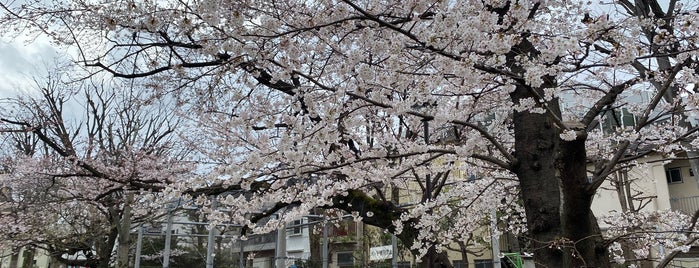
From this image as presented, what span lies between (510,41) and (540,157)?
1.02 metres

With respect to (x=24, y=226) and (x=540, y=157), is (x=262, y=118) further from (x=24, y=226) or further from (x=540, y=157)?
Answer: (x=24, y=226)

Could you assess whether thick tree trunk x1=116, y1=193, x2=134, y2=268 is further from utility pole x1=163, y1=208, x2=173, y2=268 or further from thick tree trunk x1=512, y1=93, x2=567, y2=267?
thick tree trunk x1=512, y1=93, x2=567, y2=267

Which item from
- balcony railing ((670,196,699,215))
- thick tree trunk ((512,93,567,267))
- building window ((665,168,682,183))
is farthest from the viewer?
building window ((665,168,682,183))

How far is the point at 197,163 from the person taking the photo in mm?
10609

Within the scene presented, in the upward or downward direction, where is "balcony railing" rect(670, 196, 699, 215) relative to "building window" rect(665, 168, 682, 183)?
downward

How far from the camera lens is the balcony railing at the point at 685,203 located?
13.7 m

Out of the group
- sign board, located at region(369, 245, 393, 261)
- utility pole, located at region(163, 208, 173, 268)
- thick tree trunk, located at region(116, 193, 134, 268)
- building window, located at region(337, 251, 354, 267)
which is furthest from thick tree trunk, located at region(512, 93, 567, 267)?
building window, located at region(337, 251, 354, 267)

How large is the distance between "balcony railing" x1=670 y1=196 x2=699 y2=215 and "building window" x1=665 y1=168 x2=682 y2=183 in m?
0.84

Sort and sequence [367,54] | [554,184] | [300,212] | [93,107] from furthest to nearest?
[93,107]
[300,212]
[367,54]
[554,184]

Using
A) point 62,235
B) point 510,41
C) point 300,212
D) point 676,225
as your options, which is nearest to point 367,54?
point 510,41

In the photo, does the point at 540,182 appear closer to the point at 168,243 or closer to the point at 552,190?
the point at 552,190

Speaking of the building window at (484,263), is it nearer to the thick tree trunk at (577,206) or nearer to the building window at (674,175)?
the building window at (674,175)

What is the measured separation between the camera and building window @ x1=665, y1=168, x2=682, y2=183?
48.2ft

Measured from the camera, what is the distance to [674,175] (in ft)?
48.7
